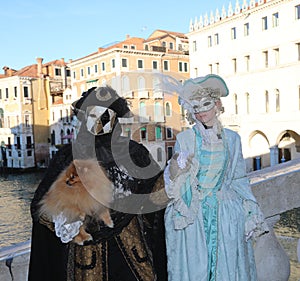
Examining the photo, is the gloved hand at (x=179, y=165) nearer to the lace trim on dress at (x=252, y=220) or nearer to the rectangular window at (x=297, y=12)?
the lace trim on dress at (x=252, y=220)

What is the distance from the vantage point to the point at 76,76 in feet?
114

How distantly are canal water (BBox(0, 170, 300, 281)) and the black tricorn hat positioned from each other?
1553 mm

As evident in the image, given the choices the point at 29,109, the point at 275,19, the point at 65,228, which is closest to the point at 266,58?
the point at 275,19

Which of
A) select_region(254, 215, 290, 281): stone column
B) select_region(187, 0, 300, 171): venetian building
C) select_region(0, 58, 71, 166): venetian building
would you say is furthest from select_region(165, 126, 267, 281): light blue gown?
select_region(0, 58, 71, 166): venetian building

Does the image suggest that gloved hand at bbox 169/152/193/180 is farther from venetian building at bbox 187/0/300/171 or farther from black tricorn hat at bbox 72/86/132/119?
venetian building at bbox 187/0/300/171

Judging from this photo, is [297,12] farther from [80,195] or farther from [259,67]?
[80,195]

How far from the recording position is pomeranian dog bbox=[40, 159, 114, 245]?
1.81m

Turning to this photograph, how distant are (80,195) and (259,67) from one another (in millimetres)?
22840

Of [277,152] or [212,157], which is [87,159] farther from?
[277,152]

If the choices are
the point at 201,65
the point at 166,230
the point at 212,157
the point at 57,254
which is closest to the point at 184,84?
the point at 212,157

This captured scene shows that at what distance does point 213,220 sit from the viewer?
6.77ft

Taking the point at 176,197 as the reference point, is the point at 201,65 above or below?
above

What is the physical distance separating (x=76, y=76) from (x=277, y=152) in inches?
722

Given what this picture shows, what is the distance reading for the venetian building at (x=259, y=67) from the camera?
70.8ft
